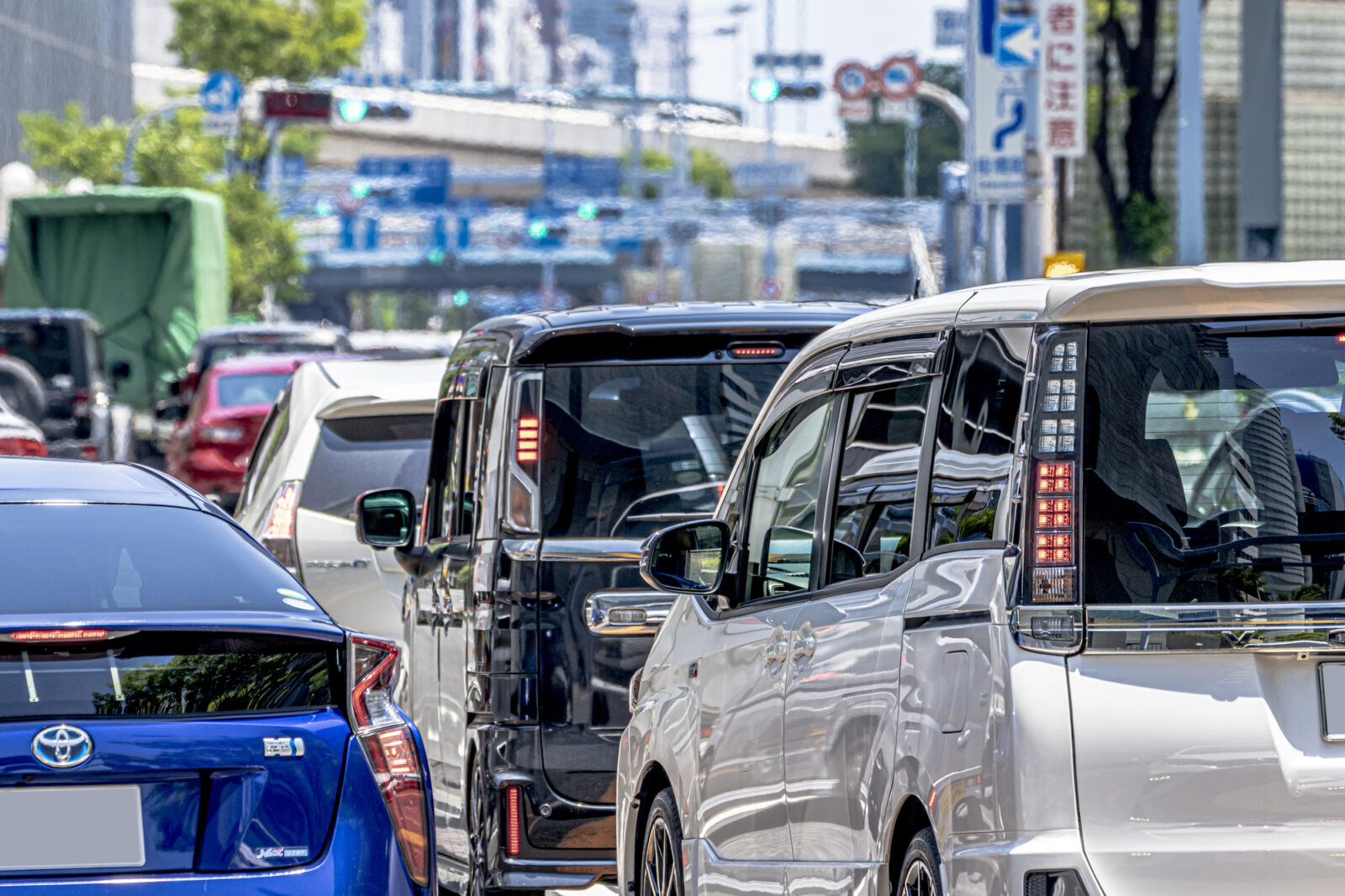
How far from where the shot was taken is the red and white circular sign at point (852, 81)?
75062mm

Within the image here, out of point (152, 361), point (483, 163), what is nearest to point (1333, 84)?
point (152, 361)

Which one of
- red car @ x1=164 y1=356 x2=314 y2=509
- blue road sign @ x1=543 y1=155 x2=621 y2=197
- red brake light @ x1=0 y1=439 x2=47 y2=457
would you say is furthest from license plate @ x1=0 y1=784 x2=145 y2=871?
blue road sign @ x1=543 y1=155 x2=621 y2=197

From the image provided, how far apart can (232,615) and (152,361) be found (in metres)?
26.5

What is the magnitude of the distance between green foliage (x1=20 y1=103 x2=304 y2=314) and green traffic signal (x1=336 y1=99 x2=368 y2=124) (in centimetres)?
246

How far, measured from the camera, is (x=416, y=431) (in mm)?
9883

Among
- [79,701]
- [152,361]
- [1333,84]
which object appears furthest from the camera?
Result: [1333,84]

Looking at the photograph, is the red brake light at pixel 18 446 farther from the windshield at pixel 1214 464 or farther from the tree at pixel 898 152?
the tree at pixel 898 152

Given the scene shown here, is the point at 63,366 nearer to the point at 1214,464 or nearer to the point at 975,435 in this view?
the point at 975,435

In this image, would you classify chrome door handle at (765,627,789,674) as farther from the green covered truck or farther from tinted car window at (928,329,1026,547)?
the green covered truck

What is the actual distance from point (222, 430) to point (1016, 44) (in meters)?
8.73

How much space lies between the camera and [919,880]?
13.0 ft

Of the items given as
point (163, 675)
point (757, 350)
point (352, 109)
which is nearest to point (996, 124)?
point (757, 350)

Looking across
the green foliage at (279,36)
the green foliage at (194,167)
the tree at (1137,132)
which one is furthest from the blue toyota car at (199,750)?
the green foliage at (279,36)

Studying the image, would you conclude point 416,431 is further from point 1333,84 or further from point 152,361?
point 1333,84
